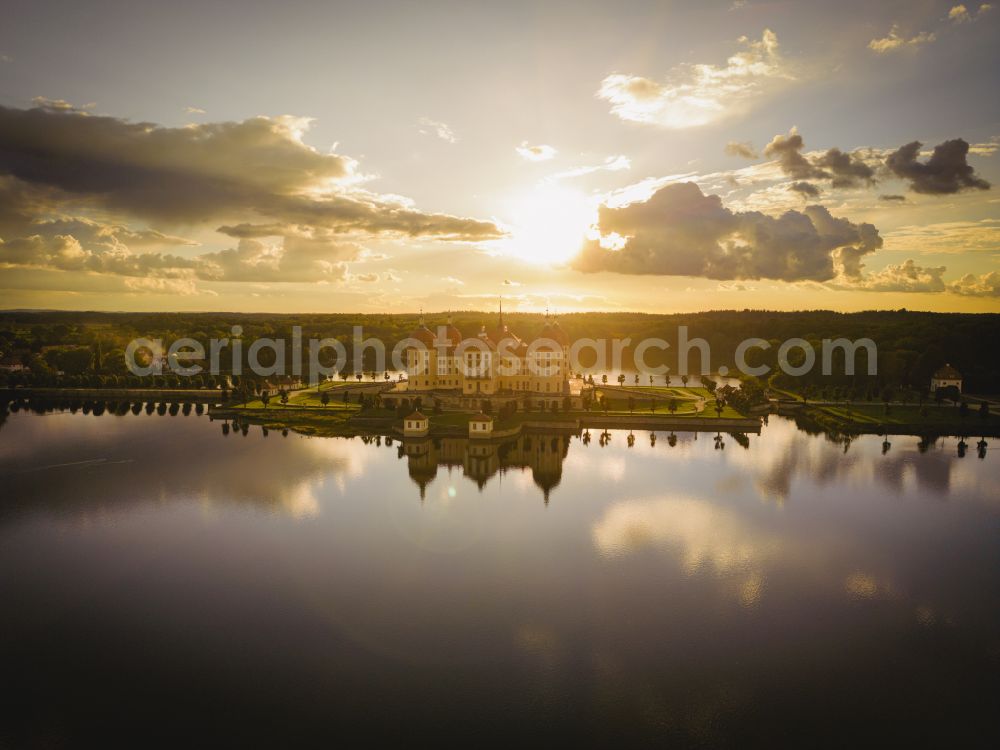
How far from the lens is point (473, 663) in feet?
53.1

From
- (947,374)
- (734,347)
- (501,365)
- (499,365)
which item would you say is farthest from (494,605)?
(734,347)

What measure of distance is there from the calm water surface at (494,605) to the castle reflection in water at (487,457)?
0.62 m

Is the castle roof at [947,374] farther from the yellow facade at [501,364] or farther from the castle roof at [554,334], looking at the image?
the yellow facade at [501,364]

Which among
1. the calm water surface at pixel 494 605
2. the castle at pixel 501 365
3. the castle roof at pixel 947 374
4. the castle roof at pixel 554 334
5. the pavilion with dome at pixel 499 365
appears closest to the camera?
the calm water surface at pixel 494 605

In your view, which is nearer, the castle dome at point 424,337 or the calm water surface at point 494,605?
the calm water surface at point 494,605

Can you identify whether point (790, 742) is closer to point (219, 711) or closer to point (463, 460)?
point (219, 711)

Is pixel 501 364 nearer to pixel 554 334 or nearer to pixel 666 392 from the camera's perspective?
pixel 554 334

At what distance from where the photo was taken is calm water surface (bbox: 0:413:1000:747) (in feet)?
47.1

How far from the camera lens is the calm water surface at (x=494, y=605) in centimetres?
1435

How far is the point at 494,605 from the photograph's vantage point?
19312mm

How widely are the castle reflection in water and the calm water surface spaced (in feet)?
2.02

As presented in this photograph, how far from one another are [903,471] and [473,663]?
32484mm

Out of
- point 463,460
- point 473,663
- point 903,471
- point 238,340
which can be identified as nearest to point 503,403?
point 463,460

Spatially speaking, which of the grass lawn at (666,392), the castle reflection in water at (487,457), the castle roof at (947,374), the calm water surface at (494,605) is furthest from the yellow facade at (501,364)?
the castle roof at (947,374)
